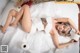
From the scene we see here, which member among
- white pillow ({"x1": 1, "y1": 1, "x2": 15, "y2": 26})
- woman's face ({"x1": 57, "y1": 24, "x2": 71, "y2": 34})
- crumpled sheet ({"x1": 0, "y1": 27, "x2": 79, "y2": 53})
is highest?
white pillow ({"x1": 1, "y1": 1, "x2": 15, "y2": 26})

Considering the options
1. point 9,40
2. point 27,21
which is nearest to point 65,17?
point 27,21

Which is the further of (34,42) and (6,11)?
(6,11)

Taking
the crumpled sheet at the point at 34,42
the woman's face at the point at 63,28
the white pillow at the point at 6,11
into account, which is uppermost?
the white pillow at the point at 6,11

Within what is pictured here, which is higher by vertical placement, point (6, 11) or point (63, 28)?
point (6, 11)

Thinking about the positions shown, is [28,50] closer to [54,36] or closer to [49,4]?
[54,36]

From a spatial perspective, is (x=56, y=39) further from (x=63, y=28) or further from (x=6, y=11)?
(x=6, y=11)

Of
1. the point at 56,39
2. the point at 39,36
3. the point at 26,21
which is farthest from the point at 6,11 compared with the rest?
the point at 56,39

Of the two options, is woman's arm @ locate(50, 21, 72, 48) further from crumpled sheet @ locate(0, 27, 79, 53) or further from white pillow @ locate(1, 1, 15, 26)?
white pillow @ locate(1, 1, 15, 26)

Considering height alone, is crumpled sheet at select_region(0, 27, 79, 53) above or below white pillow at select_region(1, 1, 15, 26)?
below

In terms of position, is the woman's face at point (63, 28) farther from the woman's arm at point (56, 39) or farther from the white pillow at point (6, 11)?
the white pillow at point (6, 11)

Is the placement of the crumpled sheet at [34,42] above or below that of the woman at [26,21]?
below

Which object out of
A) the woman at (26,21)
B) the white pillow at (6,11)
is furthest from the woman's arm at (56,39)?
the white pillow at (6,11)

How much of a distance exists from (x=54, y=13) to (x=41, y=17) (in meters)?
0.10

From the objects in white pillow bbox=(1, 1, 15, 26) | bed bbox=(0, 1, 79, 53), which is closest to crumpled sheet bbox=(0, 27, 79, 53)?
bed bbox=(0, 1, 79, 53)
